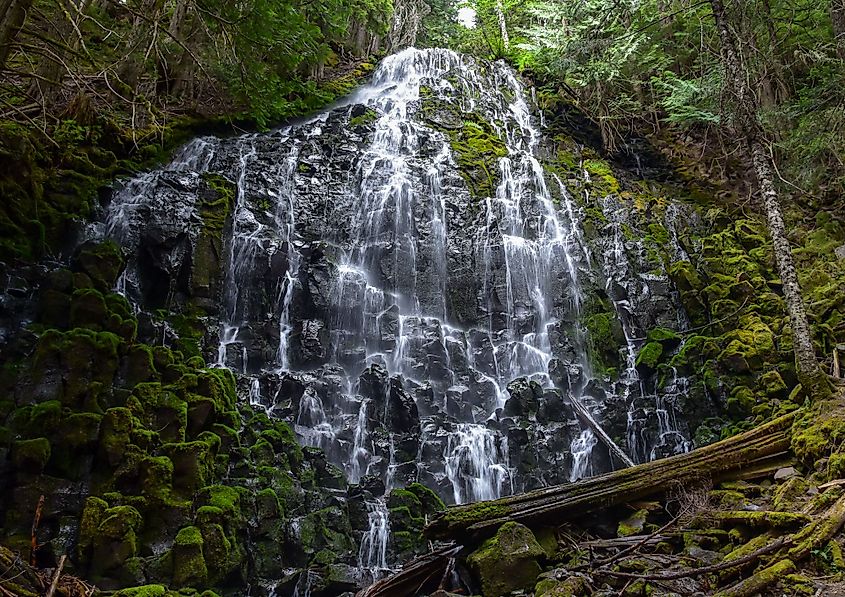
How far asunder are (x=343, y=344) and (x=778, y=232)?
873cm

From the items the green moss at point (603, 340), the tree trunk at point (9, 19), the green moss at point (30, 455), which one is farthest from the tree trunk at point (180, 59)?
the green moss at point (603, 340)

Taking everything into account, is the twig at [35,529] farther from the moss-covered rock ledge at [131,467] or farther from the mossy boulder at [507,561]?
the mossy boulder at [507,561]

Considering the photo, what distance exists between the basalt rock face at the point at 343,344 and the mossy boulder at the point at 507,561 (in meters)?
2.33

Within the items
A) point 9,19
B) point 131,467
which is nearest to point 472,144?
point 131,467

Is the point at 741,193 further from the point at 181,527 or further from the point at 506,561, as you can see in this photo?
the point at 181,527

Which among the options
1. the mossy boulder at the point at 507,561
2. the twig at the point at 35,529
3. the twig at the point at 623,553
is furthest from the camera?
the twig at the point at 35,529

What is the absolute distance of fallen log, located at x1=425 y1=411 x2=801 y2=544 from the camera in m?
6.15

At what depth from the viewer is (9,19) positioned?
394 cm

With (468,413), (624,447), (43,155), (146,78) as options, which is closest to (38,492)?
(43,155)

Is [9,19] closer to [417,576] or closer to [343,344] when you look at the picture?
[417,576]

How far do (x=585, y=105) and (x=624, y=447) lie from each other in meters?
13.5

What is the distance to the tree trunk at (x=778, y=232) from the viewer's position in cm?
735

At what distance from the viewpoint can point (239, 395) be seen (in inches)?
407

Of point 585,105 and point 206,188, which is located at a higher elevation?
point 585,105
